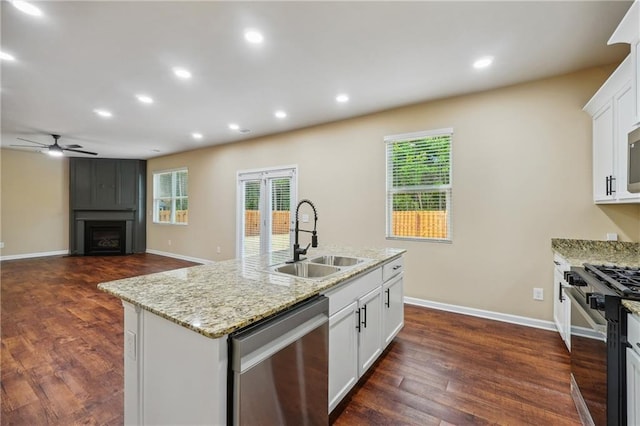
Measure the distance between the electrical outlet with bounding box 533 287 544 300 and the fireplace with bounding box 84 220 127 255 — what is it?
9.04m

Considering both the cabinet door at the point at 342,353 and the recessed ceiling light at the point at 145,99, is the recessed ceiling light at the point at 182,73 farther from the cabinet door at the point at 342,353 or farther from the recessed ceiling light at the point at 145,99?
the cabinet door at the point at 342,353

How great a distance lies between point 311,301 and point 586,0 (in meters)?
2.71

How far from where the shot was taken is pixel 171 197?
7391 millimetres

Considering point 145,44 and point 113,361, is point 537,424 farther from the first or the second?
point 145,44

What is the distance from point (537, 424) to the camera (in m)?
1.69

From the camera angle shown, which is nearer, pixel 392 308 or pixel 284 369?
pixel 284 369

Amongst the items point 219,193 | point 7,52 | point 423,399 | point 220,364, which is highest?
point 7,52

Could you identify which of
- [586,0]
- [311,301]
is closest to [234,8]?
[311,301]

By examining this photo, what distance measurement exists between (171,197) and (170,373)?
23.5ft

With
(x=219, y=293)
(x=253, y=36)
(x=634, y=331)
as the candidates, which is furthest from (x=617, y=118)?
(x=219, y=293)

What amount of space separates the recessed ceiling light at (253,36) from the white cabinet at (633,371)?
2874mm

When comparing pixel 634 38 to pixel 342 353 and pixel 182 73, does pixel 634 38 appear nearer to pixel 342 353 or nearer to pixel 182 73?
pixel 342 353

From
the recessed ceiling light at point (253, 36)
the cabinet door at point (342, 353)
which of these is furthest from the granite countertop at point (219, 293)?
the recessed ceiling light at point (253, 36)

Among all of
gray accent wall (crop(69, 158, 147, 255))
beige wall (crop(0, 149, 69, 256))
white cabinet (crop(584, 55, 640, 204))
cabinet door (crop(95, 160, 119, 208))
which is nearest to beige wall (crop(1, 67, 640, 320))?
white cabinet (crop(584, 55, 640, 204))
